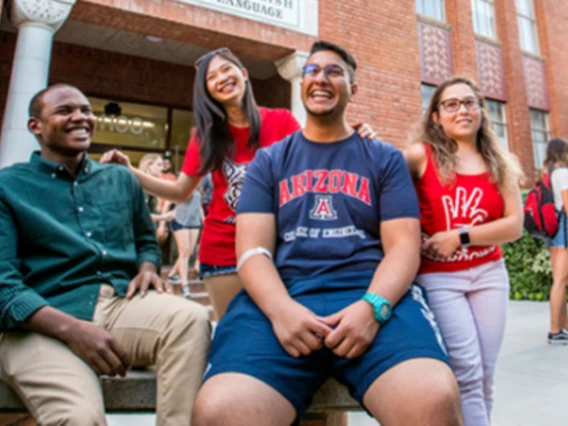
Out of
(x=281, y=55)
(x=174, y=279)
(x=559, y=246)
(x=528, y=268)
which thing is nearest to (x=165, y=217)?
(x=174, y=279)

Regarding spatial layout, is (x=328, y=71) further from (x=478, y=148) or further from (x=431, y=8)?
(x=431, y=8)

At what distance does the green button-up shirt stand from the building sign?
5.36 metres

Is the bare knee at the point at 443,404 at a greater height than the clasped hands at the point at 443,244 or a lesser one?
lesser

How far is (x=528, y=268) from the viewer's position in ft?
24.9

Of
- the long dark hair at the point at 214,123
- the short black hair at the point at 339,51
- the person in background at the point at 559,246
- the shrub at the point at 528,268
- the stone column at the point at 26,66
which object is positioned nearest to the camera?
the short black hair at the point at 339,51

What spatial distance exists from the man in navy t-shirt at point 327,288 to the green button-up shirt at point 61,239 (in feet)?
2.02

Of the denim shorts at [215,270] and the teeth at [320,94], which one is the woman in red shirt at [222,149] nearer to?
the denim shorts at [215,270]

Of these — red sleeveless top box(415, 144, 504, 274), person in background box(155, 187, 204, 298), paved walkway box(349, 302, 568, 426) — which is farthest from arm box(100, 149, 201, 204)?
person in background box(155, 187, 204, 298)

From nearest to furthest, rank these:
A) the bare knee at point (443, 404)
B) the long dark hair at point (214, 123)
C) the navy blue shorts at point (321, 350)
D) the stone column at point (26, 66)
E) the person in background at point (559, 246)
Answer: the bare knee at point (443, 404) → the navy blue shorts at point (321, 350) → the long dark hair at point (214, 123) → the person in background at point (559, 246) → the stone column at point (26, 66)

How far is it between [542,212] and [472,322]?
335 centimetres

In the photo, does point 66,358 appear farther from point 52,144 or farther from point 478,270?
point 478,270

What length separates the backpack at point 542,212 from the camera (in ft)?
14.6

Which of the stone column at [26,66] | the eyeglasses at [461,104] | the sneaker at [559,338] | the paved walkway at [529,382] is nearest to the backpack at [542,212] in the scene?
the sneaker at [559,338]

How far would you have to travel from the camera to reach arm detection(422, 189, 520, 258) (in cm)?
186
